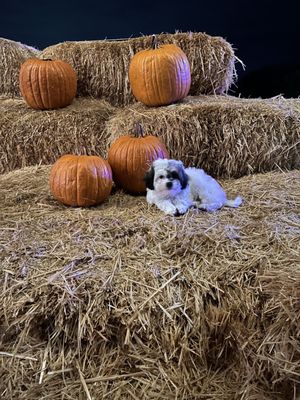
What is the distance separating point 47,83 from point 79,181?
49.5 inches

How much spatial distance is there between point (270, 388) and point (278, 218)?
99 cm

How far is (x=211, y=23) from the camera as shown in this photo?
16.7 feet

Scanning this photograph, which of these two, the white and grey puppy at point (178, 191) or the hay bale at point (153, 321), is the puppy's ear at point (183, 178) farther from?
the hay bale at point (153, 321)

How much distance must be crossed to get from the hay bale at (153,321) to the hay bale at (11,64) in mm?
3005

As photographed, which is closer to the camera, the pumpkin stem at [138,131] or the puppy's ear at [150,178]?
the puppy's ear at [150,178]

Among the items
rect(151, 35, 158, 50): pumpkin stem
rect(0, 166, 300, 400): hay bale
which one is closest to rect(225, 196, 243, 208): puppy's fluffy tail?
rect(0, 166, 300, 400): hay bale

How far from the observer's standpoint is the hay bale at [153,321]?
1.75 m

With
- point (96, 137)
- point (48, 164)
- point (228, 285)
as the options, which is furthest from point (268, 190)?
point (48, 164)

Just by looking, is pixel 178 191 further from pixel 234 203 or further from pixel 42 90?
pixel 42 90

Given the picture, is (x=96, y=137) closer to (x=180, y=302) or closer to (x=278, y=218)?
(x=278, y=218)

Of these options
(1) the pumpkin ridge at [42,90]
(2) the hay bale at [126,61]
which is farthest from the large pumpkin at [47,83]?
(2) the hay bale at [126,61]

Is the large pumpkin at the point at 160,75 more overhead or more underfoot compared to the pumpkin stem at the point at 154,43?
more underfoot

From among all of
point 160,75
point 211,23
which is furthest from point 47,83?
point 211,23

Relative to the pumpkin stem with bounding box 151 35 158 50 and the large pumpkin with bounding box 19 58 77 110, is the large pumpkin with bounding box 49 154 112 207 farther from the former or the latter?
the pumpkin stem with bounding box 151 35 158 50
